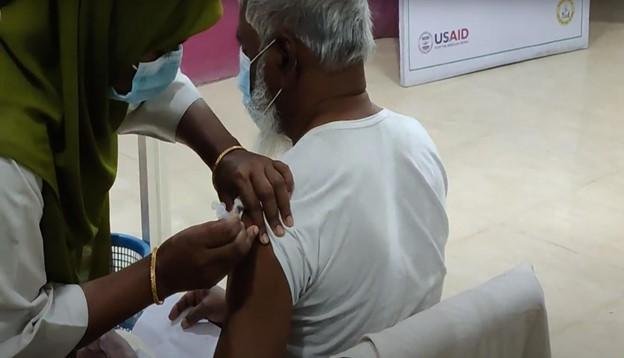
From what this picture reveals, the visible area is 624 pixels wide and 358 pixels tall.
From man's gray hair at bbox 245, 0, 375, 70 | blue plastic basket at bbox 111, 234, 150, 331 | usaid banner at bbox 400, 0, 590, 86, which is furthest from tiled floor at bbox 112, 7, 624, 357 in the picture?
man's gray hair at bbox 245, 0, 375, 70

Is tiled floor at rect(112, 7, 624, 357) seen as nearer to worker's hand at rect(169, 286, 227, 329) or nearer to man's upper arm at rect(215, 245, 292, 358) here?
worker's hand at rect(169, 286, 227, 329)

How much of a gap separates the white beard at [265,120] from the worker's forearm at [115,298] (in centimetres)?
40

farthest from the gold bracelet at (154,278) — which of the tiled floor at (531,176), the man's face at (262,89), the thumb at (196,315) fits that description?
the tiled floor at (531,176)

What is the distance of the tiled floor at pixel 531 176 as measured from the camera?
2953 millimetres

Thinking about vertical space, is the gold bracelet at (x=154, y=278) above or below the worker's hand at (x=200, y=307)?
above

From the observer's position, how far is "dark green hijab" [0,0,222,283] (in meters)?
1.30

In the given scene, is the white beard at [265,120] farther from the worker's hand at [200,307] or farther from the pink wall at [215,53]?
the pink wall at [215,53]

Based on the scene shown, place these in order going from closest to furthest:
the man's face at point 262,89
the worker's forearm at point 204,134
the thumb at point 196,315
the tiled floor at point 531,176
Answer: the man's face at point 262,89 → the worker's forearm at point 204,134 → the thumb at point 196,315 → the tiled floor at point 531,176

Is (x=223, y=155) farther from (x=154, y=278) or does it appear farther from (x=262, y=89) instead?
(x=154, y=278)

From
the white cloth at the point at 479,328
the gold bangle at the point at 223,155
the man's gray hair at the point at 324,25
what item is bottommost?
the white cloth at the point at 479,328

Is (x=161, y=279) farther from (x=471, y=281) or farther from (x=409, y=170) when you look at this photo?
(x=471, y=281)

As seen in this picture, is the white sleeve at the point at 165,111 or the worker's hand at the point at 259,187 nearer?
the worker's hand at the point at 259,187

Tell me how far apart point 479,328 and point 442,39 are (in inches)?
141

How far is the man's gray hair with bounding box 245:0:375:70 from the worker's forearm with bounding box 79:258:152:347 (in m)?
0.44
